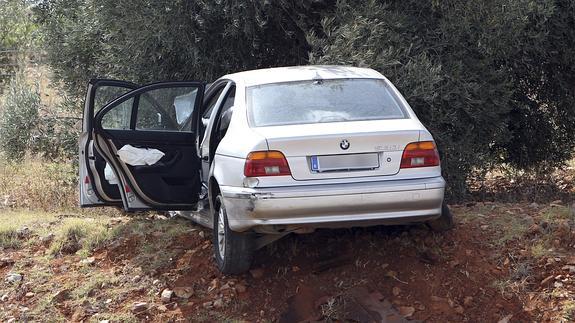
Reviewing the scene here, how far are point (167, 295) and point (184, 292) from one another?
13 cm

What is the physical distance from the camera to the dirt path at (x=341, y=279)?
5770 millimetres

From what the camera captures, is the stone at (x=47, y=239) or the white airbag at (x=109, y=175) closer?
the white airbag at (x=109, y=175)

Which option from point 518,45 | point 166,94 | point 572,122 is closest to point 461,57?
point 518,45

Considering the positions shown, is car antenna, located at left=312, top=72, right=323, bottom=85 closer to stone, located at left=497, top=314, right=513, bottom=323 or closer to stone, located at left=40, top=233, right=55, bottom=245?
stone, located at left=497, top=314, right=513, bottom=323

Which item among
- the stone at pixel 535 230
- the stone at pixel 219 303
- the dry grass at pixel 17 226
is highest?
the stone at pixel 535 230

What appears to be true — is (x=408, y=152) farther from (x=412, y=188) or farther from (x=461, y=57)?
(x=461, y=57)

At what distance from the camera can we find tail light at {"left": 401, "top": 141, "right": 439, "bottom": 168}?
564cm

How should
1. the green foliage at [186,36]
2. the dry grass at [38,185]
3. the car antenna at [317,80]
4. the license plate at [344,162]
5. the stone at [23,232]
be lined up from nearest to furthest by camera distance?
the license plate at [344,162] → the car antenna at [317,80] → the stone at [23,232] → the green foliage at [186,36] → the dry grass at [38,185]

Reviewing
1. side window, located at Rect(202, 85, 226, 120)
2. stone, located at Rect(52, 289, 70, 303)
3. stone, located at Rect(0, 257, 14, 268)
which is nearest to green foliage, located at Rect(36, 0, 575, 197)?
side window, located at Rect(202, 85, 226, 120)

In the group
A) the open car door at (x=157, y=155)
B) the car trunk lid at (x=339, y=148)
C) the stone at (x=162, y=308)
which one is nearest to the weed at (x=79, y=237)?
the open car door at (x=157, y=155)

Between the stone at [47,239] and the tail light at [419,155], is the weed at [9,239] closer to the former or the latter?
the stone at [47,239]

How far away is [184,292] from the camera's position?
6250mm

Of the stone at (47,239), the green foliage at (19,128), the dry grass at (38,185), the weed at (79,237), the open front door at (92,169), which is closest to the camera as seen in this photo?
the open front door at (92,169)

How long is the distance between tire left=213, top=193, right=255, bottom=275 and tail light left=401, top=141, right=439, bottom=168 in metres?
1.30
